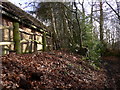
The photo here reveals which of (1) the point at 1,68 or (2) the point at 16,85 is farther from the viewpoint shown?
(1) the point at 1,68

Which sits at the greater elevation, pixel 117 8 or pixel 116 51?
pixel 117 8

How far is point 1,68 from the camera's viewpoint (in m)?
3.49

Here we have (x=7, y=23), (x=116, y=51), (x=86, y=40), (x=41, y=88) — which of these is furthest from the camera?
(x=116, y=51)

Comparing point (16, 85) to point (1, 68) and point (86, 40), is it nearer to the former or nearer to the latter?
point (1, 68)

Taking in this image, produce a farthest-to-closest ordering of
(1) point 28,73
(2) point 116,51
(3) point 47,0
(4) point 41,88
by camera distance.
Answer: (2) point 116,51 → (3) point 47,0 → (1) point 28,73 → (4) point 41,88

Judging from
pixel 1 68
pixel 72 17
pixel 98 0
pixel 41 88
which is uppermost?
pixel 98 0

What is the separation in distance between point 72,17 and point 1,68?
12.1m

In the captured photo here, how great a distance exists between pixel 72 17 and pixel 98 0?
3.87 meters

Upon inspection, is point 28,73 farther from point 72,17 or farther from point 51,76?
point 72,17

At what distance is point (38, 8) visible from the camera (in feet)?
40.7

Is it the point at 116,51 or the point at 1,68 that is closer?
the point at 1,68

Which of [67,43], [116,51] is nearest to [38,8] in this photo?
[67,43]

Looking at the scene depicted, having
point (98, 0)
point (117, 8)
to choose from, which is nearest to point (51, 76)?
point (98, 0)

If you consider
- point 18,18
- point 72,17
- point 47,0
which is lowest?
point 18,18
